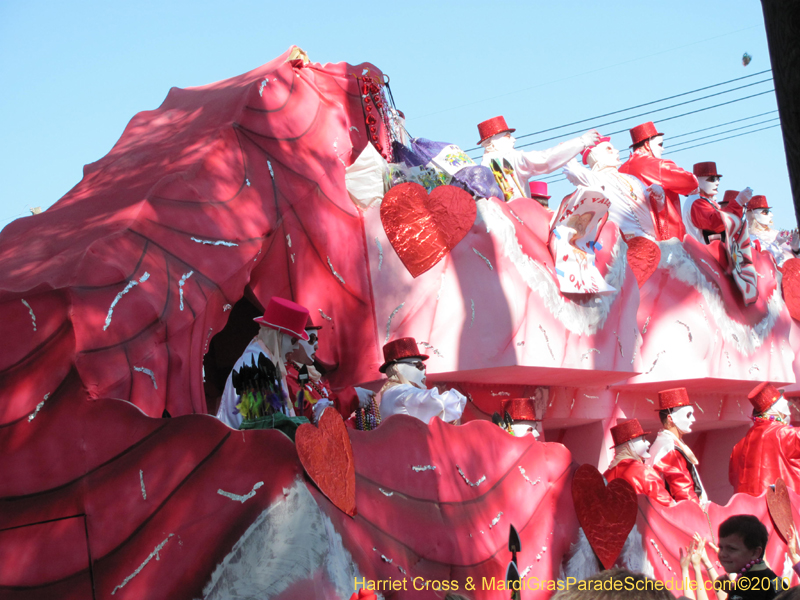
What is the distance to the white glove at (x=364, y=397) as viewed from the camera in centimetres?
531

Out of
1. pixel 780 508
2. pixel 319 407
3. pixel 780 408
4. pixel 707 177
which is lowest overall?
pixel 780 508

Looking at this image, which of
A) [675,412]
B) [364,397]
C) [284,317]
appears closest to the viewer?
[284,317]

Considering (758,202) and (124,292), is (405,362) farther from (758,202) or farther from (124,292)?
(758,202)

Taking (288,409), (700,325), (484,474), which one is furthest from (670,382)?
(288,409)

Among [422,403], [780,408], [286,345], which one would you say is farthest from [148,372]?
[780,408]

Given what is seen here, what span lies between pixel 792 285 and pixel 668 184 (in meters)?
2.43

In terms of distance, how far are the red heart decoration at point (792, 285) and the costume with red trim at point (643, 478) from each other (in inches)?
153

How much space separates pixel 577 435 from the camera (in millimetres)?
7902

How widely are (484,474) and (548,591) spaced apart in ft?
2.52

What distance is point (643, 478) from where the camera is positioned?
20.6 feet

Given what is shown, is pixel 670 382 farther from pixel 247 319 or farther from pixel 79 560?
pixel 79 560

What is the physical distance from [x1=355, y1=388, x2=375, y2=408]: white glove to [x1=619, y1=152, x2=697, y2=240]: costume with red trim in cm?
385

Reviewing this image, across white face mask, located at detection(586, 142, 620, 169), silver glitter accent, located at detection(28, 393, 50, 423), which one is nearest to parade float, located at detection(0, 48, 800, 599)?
silver glitter accent, located at detection(28, 393, 50, 423)

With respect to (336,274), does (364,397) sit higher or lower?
lower
